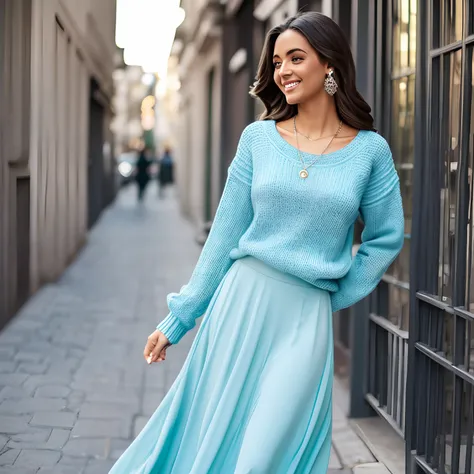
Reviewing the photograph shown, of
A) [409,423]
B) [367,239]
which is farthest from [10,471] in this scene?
[367,239]

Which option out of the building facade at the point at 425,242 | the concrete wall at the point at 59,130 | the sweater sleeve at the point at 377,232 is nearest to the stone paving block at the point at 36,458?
the building facade at the point at 425,242

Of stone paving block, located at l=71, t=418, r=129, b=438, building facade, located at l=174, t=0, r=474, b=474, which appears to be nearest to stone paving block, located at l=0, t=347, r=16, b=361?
stone paving block, located at l=71, t=418, r=129, b=438

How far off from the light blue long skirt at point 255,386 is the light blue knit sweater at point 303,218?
73mm

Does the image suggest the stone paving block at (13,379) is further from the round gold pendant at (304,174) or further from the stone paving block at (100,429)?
the round gold pendant at (304,174)

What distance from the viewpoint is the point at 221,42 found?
47.0 ft

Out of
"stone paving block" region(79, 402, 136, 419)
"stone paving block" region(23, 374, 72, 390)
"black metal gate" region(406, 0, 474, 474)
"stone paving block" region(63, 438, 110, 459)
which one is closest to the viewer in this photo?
"black metal gate" region(406, 0, 474, 474)

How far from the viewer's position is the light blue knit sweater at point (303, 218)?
2725mm

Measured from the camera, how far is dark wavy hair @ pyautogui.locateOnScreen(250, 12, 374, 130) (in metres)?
2.75

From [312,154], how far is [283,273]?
0.37m

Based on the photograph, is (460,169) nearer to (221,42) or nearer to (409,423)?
(409,423)

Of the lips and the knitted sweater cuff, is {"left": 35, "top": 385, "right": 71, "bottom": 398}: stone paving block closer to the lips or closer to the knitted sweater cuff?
the knitted sweater cuff

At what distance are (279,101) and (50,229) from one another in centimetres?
764

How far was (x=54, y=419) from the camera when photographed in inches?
197

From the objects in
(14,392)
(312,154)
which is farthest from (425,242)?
(14,392)
